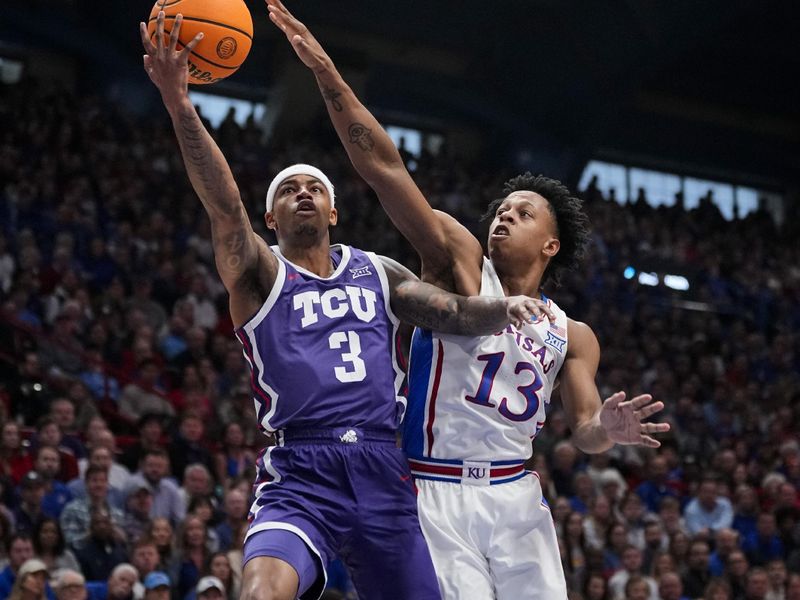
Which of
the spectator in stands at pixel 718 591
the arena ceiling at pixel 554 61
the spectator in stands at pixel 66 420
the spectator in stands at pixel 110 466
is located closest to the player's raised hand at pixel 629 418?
the spectator in stands at pixel 110 466

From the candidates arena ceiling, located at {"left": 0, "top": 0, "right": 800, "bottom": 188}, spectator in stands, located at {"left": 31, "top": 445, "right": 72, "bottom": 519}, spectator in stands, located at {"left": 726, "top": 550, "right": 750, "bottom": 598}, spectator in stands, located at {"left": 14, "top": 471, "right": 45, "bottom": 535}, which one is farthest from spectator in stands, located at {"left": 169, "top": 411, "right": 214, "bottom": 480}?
arena ceiling, located at {"left": 0, "top": 0, "right": 800, "bottom": 188}

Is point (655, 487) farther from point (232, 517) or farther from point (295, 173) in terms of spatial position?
point (295, 173)

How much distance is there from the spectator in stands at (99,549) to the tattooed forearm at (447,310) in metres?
3.96

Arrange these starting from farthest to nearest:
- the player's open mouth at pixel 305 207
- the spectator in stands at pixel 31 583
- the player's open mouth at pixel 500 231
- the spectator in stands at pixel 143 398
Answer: the spectator in stands at pixel 143 398 → the spectator in stands at pixel 31 583 → the player's open mouth at pixel 500 231 → the player's open mouth at pixel 305 207

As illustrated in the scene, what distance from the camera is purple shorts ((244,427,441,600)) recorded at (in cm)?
386

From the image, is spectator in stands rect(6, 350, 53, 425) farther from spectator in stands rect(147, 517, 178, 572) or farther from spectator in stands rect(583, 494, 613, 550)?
spectator in stands rect(583, 494, 613, 550)

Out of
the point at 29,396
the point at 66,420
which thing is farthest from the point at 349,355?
the point at 29,396

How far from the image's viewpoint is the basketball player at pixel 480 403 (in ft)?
13.2

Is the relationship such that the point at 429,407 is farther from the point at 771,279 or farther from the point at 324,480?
the point at 771,279

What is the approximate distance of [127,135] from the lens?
14.9 metres

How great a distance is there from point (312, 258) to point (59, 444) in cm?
465

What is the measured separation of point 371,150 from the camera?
4258 millimetres

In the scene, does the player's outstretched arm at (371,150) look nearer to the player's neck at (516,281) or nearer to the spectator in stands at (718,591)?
the player's neck at (516,281)

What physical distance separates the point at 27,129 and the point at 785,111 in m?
14.8
